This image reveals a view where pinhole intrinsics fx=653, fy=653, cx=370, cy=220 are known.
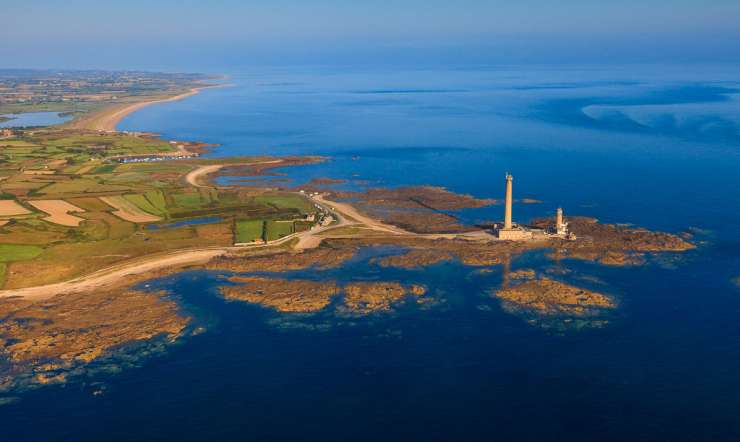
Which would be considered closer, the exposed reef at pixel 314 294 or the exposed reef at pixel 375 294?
the exposed reef at pixel 375 294

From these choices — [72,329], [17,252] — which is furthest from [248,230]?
[72,329]

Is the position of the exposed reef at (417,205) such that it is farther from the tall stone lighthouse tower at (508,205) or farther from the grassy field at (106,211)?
the grassy field at (106,211)

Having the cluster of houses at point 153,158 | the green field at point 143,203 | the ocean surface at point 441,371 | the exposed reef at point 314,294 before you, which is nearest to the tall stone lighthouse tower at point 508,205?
the ocean surface at point 441,371

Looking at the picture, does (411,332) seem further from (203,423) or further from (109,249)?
(109,249)

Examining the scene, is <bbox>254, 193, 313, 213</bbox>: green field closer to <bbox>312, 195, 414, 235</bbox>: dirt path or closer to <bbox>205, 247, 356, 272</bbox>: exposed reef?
<bbox>312, 195, 414, 235</bbox>: dirt path

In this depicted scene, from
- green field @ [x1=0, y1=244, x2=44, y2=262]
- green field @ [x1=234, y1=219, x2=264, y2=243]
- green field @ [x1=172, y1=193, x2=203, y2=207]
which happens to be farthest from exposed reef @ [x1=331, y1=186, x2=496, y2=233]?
green field @ [x1=0, y1=244, x2=44, y2=262]

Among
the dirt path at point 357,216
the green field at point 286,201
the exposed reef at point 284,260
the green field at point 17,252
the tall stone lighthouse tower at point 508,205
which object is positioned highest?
the tall stone lighthouse tower at point 508,205
